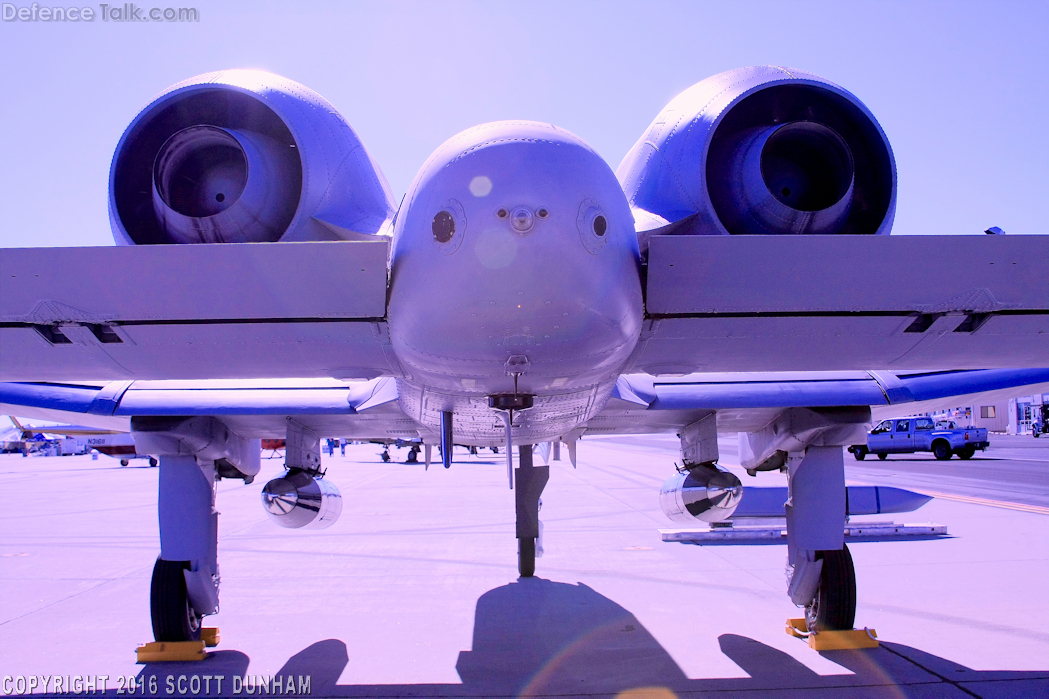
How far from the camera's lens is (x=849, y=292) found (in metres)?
2.13

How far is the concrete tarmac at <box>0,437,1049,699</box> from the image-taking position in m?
4.46

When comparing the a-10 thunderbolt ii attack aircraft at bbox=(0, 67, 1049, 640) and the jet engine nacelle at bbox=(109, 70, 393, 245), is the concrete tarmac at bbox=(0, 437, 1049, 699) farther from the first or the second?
the jet engine nacelle at bbox=(109, 70, 393, 245)

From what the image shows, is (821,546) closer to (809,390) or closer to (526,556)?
(809,390)

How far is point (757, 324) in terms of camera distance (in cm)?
233

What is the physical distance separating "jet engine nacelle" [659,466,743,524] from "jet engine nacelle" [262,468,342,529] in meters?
3.20

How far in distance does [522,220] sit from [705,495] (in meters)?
4.22

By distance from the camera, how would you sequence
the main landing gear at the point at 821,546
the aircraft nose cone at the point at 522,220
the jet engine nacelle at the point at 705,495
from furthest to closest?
the jet engine nacelle at the point at 705,495, the main landing gear at the point at 821,546, the aircraft nose cone at the point at 522,220

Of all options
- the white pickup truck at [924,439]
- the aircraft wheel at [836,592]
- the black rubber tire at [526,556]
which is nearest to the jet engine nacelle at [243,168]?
the aircraft wheel at [836,592]

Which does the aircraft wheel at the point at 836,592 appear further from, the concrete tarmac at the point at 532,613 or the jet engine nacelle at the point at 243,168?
the jet engine nacelle at the point at 243,168

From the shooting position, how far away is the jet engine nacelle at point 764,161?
2.98 meters

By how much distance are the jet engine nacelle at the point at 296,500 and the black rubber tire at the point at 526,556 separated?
271 cm

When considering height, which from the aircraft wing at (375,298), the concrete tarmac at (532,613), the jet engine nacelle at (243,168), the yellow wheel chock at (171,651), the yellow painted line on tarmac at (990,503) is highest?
the jet engine nacelle at (243,168)

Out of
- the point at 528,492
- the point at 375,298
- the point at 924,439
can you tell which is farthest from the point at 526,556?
the point at 924,439

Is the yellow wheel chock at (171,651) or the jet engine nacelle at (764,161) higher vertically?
the jet engine nacelle at (764,161)
